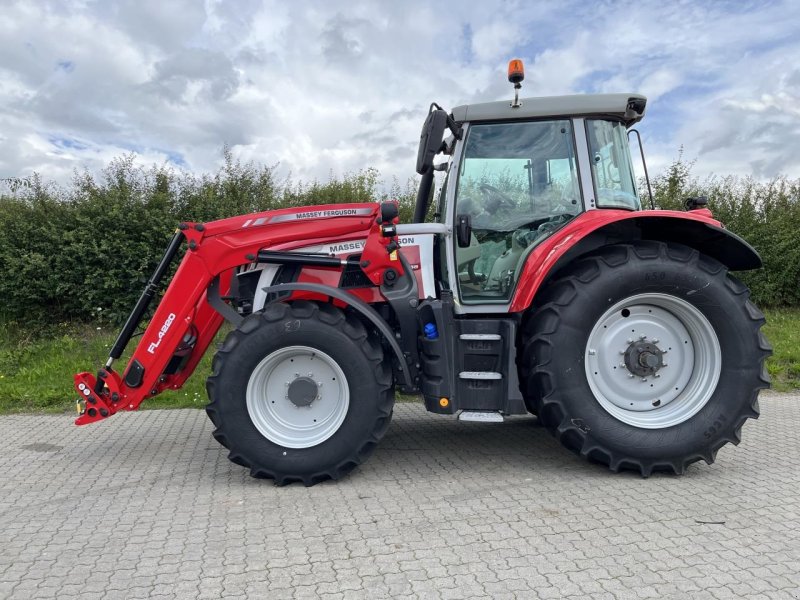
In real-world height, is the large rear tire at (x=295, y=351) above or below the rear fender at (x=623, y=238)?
below

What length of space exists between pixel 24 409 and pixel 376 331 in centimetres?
430

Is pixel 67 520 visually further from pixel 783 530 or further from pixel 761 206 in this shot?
pixel 761 206

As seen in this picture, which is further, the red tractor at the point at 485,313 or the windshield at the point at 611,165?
the windshield at the point at 611,165

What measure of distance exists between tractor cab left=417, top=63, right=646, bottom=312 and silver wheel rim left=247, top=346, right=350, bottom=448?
1.02m

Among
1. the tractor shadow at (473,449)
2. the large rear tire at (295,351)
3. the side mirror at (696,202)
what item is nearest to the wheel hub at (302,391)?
the large rear tire at (295,351)

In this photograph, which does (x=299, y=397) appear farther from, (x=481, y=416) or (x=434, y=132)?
(x=434, y=132)

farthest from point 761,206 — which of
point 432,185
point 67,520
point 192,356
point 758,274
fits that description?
point 67,520

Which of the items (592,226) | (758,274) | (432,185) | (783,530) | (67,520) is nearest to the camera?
(783,530)

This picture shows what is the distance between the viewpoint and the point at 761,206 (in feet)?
34.5

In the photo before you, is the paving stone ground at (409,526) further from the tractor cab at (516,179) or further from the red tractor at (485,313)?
the tractor cab at (516,179)

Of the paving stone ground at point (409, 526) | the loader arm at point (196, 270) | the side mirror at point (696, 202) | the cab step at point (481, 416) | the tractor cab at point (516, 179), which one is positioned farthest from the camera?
the side mirror at point (696, 202)

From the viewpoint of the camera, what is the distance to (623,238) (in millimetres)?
4145

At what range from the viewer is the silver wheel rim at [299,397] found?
3.94 meters

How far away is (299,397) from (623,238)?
2332 mm
